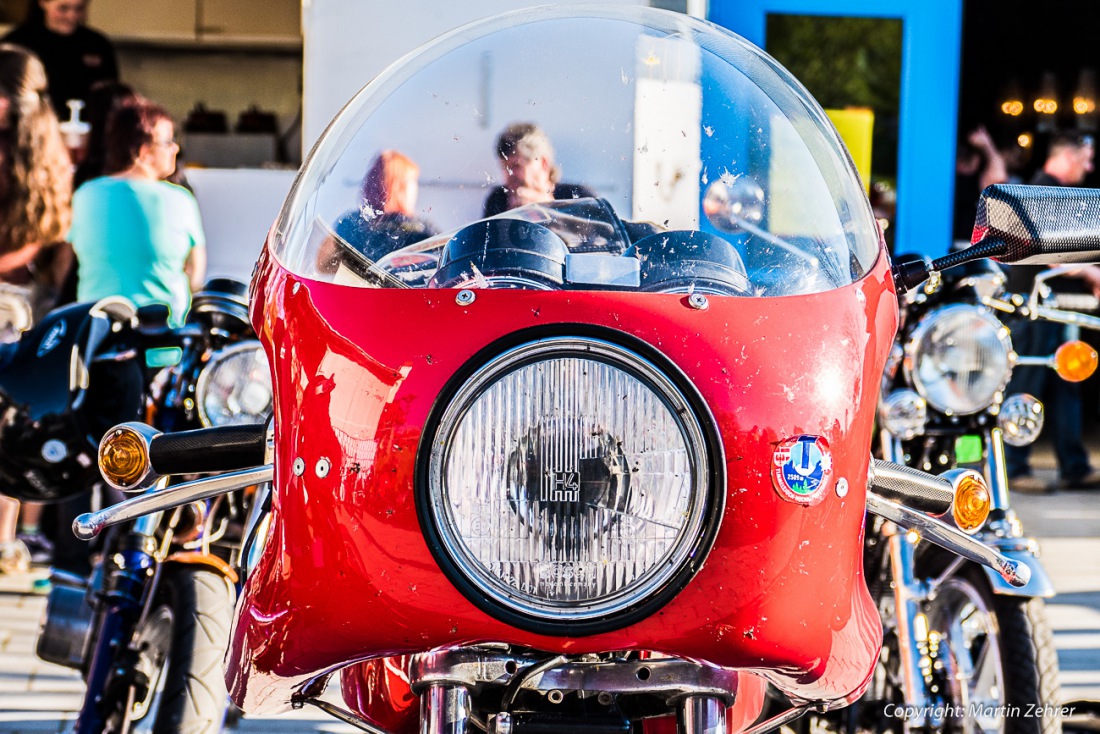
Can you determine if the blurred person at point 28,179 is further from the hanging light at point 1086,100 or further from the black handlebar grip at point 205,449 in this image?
the hanging light at point 1086,100

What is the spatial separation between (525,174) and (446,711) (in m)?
0.82

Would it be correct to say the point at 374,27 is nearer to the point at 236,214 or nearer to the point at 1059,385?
the point at 236,214

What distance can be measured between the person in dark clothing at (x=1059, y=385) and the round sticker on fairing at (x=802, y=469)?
21.6 ft

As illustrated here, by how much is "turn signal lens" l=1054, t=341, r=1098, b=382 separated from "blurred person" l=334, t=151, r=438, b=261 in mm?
2096

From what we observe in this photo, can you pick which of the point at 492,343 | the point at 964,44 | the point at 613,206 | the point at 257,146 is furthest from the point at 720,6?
the point at 492,343

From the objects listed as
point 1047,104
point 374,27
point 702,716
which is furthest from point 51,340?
point 1047,104

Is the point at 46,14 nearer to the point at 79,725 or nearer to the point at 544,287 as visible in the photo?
the point at 79,725

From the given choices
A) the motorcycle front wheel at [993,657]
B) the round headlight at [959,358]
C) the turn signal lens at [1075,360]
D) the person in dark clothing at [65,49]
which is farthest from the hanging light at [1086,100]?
the motorcycle front wheel at [993,657]

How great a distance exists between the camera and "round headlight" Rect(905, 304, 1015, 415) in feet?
10.6

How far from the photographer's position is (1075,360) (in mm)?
3447

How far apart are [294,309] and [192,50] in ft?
29.6

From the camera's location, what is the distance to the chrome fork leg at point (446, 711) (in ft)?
5.53

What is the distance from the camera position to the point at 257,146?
8422 millimetres

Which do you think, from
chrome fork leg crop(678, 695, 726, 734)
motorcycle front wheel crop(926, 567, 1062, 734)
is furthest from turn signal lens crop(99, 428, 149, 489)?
motorcycle front wheel crop(926, 567, 1062, 734)
